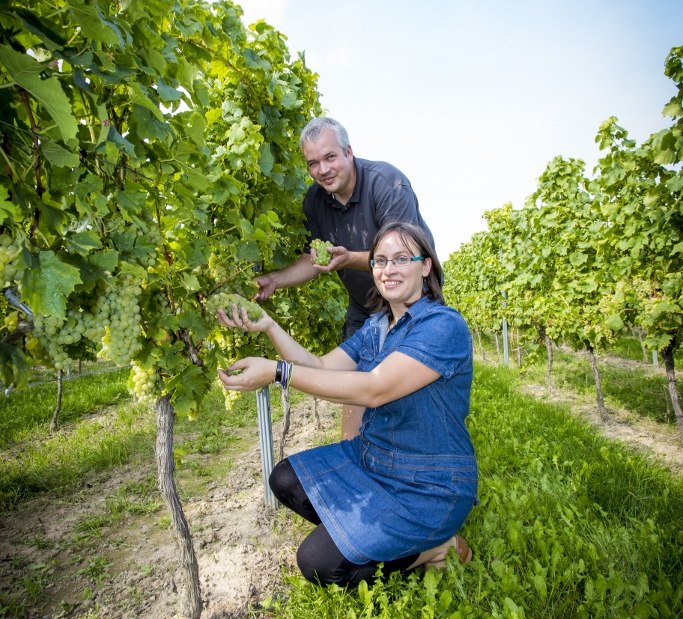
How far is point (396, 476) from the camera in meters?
2.23

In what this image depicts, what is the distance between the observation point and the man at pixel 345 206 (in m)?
2.82

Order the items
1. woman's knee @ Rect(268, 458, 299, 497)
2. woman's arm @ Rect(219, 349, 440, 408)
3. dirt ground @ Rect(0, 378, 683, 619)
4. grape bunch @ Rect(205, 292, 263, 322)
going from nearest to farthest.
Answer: woman's arm @ Rect(219, 349, 440, 408) → grape bunch @ Rect(205, 292, 263, 322) → woman's knee @ Rect(268, 458, 299, 497) → dirt ground @ Rect(0, 378, 683, 619)

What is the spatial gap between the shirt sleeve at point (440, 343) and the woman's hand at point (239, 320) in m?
0.68

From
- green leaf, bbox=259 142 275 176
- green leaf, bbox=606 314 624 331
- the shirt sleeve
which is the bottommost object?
green leaf, bbox=606 314 624 331

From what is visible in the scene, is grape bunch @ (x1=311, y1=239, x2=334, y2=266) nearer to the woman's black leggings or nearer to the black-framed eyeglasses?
the black-framed eyeglasses

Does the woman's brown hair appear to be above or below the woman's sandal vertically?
above

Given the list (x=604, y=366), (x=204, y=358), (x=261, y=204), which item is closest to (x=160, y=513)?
(x=204, y=358)

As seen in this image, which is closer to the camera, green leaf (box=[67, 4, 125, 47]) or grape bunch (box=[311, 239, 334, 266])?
green leaf (box=[67, 4, 125, 47])

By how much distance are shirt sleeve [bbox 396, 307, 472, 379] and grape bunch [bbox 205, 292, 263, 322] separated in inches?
27.7

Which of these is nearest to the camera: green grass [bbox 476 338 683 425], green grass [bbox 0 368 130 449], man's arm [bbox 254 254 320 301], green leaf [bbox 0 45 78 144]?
green leaf [bbox 0 45 78 144]

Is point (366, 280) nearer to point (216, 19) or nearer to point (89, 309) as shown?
point (216, 19)

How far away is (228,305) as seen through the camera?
219cm

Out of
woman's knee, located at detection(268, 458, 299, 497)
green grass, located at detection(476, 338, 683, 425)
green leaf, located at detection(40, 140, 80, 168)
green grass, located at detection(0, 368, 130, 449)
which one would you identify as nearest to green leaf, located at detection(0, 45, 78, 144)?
green leaf, located at detection(40, 140, 80, 168)

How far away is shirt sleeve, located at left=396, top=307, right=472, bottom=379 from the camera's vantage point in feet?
6.79
